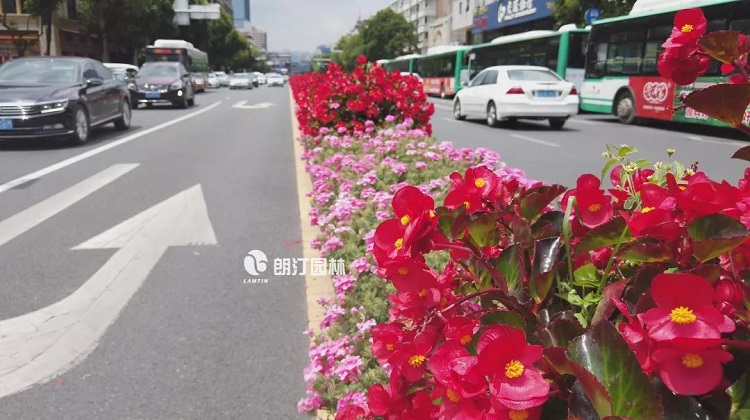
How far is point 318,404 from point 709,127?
15.9 m

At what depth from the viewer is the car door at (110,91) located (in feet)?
42.2

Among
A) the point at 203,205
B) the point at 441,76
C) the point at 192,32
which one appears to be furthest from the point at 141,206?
the point at 192,32

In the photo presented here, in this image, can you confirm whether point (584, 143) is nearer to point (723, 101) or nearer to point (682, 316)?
point (723, 101)

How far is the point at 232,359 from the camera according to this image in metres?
3.21

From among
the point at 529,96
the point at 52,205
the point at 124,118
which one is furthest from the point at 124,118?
the point at 529,96

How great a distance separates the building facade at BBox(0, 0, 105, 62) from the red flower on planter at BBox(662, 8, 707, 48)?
45235 millimetres

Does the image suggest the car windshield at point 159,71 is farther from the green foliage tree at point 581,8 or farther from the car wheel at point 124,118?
the green foliage tree at point 581,8

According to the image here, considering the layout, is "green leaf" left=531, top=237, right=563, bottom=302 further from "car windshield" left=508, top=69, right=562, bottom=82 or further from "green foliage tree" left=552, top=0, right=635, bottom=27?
"green foliage tree" left=552, top=0, right=635, bottom=27

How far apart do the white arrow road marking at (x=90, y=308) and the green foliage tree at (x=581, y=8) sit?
23.0 m

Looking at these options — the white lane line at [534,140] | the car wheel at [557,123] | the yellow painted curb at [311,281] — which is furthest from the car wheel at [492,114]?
the yellow painted curb at [311,281]

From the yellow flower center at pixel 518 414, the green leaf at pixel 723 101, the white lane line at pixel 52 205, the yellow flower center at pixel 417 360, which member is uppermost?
the green leaf at pixel 723 101

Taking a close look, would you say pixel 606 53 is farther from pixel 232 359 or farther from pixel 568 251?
pixel 568 251

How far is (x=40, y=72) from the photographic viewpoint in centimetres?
1184

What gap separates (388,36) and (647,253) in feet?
269
